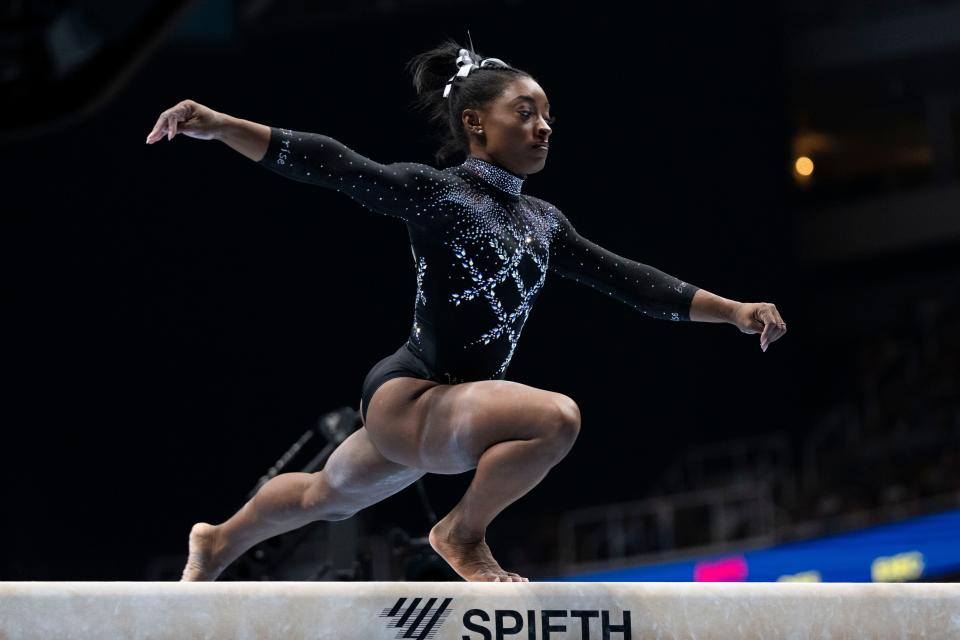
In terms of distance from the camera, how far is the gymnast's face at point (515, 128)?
327 centimetres

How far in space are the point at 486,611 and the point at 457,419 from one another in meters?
0.45

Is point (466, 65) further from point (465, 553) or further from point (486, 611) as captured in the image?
point (486, 611)

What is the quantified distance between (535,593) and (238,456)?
30.0 ft

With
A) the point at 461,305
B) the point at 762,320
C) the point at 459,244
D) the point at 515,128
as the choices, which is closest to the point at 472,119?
the point at 515,128

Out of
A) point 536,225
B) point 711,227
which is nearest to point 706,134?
point 711,227

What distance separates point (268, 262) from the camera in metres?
11.5

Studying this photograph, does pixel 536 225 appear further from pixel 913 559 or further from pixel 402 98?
pixel 402 98

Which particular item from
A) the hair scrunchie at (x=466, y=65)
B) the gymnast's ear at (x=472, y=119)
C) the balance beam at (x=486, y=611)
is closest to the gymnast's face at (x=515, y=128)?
the gymnast's ear at (x=472, y=119)

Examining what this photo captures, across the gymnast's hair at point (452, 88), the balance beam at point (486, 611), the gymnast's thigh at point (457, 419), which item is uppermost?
the gymnast's hair at point (452, 88)

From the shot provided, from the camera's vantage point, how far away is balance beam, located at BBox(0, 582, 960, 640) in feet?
9.13

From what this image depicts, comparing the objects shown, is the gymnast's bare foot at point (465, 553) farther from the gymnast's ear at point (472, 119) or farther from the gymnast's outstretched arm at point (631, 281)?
the gymnast's ear at point (472, 119)

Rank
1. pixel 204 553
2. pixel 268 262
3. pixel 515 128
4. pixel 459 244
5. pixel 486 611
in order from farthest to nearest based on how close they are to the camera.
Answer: pixel 268 262 → pixel 204 553 → pixel 515 128 → pixel 459 244 → pixel 486 611

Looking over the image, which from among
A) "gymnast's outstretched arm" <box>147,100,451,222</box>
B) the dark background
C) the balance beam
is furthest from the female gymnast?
the dark background

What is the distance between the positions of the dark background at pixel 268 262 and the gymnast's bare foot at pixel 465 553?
7.35m
